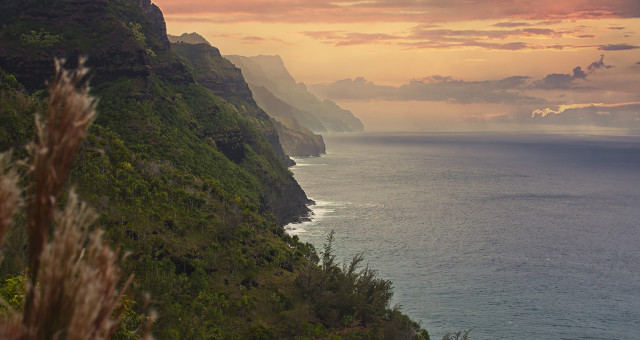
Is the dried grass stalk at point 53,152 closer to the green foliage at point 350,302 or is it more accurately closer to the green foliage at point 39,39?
the green foliage at point 350,302

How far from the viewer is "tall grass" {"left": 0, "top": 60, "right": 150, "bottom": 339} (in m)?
5.26

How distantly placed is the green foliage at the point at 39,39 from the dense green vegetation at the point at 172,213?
1.11 feet

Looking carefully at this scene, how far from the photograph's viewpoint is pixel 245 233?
6272cm

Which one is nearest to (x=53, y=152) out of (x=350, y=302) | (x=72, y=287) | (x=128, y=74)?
(x=72, y=287)

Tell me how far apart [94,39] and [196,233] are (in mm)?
52050

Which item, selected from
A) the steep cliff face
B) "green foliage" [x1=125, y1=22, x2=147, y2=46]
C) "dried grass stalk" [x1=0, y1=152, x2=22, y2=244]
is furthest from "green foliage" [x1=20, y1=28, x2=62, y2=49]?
"dried grass stalk" [x1=0, y1=152, x2=22, y2=244]

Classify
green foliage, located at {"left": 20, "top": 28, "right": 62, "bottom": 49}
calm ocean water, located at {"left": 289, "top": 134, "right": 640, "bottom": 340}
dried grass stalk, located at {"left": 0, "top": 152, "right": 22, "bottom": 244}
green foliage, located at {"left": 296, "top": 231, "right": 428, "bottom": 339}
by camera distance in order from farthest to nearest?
green foliage, located at {"left": 20, "top": 28, "right": 62, "bottom": 49}, calm ocean water, located at {"left": 289, "top": 134, "right": 640, "bottom": 340}, green foliage, located at {"left": 296, "top": 231, "right": 428, "bottom": 339}, dried grass stalk, located at {"left": 0, "top": 152, "right": 22, "bottom": 244}

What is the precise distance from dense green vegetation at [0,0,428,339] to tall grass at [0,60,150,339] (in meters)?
15.9

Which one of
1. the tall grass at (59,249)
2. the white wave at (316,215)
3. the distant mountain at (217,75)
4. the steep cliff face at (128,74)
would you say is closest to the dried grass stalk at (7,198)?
the tall grass at (59,249)

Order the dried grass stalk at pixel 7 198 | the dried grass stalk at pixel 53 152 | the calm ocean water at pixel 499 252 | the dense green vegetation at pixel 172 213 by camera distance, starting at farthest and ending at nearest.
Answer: the calm ocean water at pixel 499 252, the dense green vegetation at pixel 172 213, the dried grass stalk at pixel 53 152, the dried grass stalk at pixel 7 198

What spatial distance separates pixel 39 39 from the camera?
271 feet

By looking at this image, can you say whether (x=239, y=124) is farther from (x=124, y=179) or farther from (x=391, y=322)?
(x=391, y=322)

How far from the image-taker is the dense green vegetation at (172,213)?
45.5 metres

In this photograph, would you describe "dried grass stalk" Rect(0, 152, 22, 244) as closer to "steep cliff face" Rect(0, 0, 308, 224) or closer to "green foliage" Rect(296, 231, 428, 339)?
"green foliage" Rect(296, 231, 428, 339)
